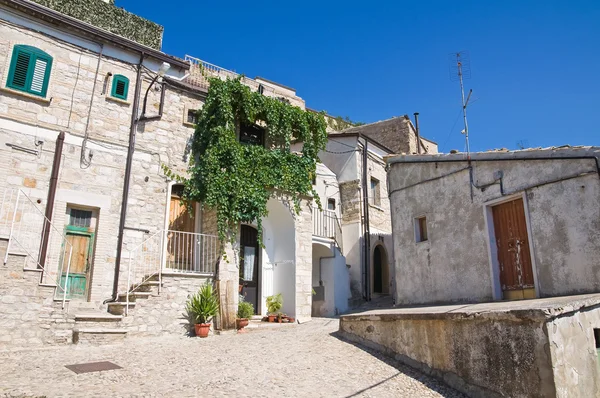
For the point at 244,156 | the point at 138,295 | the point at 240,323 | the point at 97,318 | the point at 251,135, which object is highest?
the point at 251,135

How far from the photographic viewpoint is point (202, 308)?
1070 centimetres

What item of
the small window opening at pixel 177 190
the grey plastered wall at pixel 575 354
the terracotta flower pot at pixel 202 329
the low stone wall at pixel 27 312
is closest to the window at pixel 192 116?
the small window opening at pixel 177 190

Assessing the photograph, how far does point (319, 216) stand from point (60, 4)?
10524 mm

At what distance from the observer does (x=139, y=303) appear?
10078 mm

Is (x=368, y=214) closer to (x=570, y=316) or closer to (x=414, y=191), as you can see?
(x=414, y=191)

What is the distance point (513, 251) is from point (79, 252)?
10409 mm

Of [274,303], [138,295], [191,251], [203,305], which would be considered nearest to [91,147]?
[191,251]

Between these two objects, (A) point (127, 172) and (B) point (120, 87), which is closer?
(A) point (127, 172)

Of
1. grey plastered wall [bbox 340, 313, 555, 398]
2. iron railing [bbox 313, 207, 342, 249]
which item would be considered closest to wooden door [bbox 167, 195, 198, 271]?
iron railing [bbox 313, 207, 342, 249]

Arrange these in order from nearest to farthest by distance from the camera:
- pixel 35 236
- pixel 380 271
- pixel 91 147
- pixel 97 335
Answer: pixel 97 335, pixel 35 236, pixel 91 147, pixel 380 271

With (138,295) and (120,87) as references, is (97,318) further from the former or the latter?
(120,87)

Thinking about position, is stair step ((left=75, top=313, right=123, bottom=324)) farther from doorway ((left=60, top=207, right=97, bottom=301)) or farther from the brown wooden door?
the brown wooden door

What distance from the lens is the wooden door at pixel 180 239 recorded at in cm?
1256

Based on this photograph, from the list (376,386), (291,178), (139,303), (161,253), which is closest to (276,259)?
(291,178)
